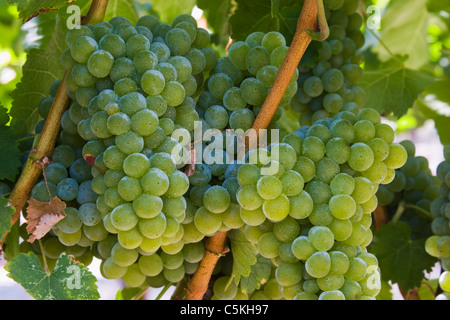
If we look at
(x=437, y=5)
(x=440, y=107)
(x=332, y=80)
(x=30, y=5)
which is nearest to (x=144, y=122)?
(x=30, y=5)

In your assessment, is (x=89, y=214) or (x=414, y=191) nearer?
(x=89, y=214)

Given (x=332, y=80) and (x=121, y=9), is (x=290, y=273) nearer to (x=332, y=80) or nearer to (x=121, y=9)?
(x=332, y=80)

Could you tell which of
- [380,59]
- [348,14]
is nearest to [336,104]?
[348,14]

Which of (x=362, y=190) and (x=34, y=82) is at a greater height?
(x=34, y=82)

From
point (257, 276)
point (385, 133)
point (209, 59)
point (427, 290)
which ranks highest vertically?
point (209, 59)

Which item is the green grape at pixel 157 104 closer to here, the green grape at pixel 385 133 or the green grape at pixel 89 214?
the green grape at pixel 89 214

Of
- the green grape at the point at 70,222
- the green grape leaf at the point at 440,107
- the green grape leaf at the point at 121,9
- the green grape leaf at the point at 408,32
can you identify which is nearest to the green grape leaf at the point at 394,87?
the green grape leaf at the point at 440,107
